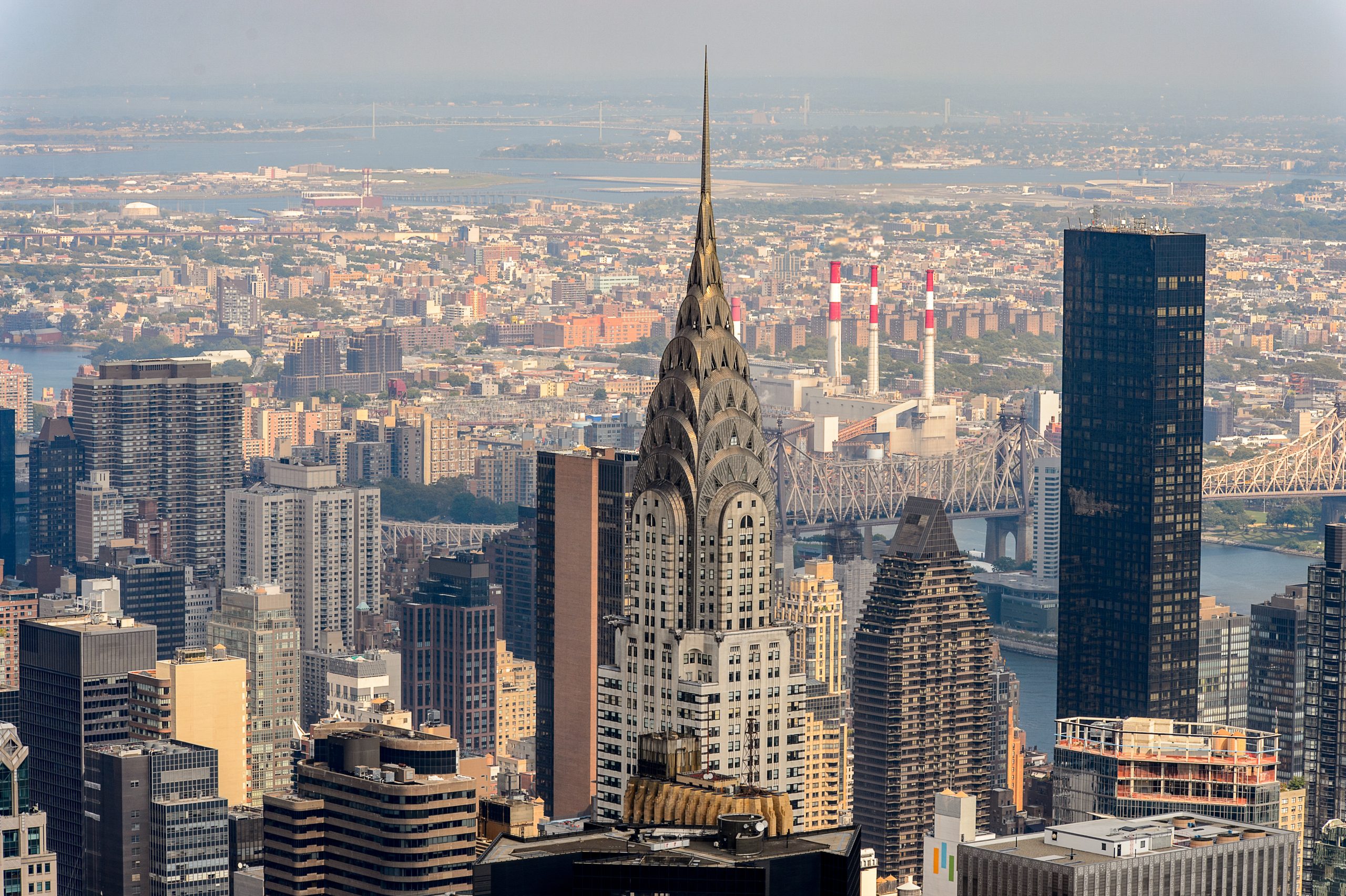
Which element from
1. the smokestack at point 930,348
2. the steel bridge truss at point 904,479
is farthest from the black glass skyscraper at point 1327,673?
the smokestack at point 930,348

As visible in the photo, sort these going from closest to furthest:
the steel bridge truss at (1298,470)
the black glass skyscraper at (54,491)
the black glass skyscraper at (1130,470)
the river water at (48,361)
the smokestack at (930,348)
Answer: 1. the black glass skyscraper at (1130,470)
2. the black glass skyscraper at (54,491)
3. the steel bridge truss at (1298,470)
4. the smokestack at (930,348)
5. the river water at (48,361)

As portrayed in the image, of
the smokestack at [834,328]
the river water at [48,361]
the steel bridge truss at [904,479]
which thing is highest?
the smokestack at [834,328]

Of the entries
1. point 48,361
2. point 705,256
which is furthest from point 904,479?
point 705,256

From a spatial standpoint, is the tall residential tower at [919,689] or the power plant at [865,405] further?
the power plant at [865,405]

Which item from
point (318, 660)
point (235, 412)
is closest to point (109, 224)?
point (235, 412)

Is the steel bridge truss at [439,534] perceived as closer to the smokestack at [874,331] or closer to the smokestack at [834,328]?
the smokestack at [834,328]
